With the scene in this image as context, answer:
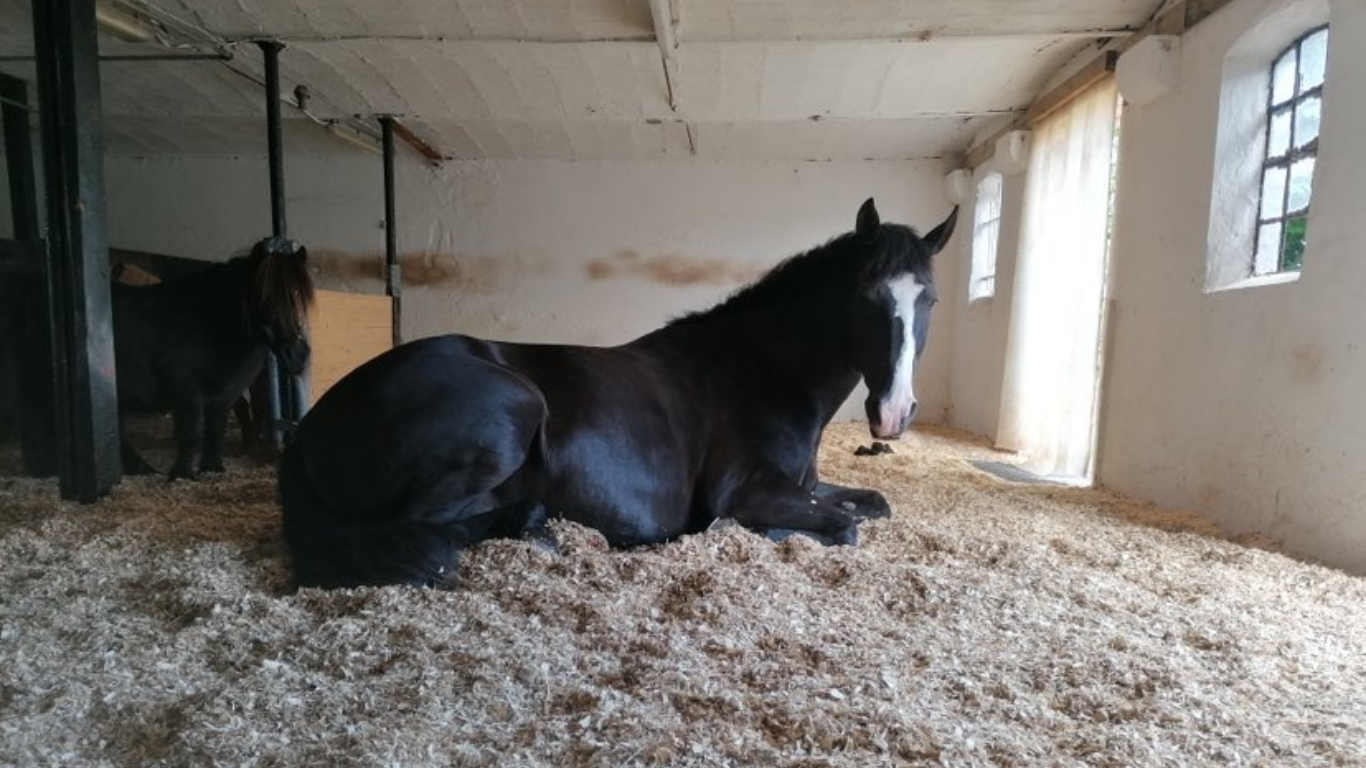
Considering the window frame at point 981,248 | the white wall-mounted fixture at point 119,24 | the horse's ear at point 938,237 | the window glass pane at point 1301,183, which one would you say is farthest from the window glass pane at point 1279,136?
the white wall-mounted fixture at point 119,24

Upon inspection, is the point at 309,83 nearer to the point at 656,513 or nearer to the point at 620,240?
the point at 620,240

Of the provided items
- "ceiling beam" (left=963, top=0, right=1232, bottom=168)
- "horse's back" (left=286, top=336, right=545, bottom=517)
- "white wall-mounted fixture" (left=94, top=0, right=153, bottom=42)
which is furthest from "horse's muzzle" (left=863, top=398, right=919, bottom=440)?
"white wall-mounted fixture" (left=94, top=0, right=153, bottom=42)

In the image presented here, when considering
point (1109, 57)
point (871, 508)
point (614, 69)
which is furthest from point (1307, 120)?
point (614, 69)

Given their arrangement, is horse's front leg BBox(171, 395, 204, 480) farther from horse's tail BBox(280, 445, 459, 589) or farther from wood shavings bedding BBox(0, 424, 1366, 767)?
horse's tail BBox(280, 445, 459, 589)

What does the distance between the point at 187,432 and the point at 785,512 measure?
342 centimetres

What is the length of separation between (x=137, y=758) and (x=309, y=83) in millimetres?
5780

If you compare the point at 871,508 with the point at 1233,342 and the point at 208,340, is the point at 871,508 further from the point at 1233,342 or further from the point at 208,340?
the point at 208,340

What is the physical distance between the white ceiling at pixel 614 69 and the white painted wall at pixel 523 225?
615 mm

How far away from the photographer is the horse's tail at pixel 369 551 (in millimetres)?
2051

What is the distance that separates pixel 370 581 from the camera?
2.04 metres

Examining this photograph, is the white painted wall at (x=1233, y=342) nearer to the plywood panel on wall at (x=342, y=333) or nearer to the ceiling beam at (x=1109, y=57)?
the ceiling beam at (x=1109, y=57)

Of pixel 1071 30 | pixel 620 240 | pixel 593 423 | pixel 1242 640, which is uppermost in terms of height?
pixel 1071 30

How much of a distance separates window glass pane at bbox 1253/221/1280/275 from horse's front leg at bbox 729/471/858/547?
7.61ft

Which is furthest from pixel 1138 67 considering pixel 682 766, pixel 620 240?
pixel 620 240
